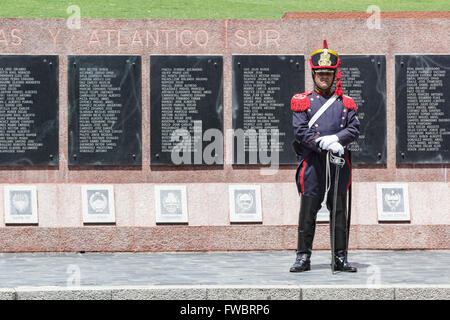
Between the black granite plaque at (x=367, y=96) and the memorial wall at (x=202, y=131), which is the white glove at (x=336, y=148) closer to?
the memorial wall at (x=202, y=131)

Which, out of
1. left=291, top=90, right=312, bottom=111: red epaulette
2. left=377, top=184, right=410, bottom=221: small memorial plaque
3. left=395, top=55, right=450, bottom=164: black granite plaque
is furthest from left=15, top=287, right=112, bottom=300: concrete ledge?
left=395, top=55, right=450, bottom=164: black granite plaque

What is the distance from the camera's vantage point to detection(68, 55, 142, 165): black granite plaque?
38.6 ft

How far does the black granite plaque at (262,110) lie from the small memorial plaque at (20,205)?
2838 millimetres

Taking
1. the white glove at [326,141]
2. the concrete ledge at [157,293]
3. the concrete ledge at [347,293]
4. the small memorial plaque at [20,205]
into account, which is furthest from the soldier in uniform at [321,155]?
the small memorial plaque at [20,205]

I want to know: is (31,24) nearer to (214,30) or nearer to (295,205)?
(214,30)

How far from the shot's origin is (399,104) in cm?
1200

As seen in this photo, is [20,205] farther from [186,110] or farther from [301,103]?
[301,103]

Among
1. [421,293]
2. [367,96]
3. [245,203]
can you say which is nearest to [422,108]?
[367,96]

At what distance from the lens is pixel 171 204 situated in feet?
38.3

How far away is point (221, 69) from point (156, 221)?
231cm

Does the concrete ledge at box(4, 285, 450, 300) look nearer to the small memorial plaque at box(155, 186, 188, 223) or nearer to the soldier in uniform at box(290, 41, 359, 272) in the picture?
the soldier in uniform at box(290, 41, 359, 272)

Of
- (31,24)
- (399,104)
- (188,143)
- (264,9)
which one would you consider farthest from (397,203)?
(264,9)

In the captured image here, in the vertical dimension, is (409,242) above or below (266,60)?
below

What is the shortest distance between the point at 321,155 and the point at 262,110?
2805 millimetres
